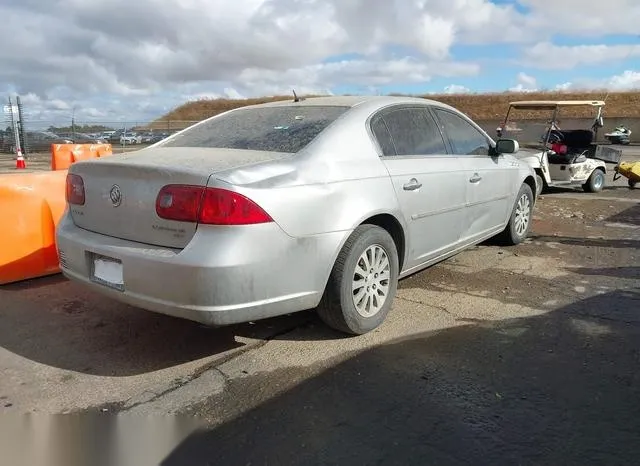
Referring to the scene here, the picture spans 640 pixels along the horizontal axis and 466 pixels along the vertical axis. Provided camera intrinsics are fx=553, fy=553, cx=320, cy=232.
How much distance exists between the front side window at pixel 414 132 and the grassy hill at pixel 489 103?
40.8 meters

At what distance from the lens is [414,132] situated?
14.8ft

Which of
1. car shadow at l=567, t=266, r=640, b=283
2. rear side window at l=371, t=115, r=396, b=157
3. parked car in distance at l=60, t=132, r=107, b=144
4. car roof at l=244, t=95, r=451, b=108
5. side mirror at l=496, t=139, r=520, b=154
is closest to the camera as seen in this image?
rear side window at l=371, t=115, r=396, b=157

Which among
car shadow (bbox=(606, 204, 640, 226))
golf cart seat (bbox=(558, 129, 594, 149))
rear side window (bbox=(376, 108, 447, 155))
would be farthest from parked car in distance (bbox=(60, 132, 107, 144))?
rear side window (bbox=(376, 108, 447, 155))

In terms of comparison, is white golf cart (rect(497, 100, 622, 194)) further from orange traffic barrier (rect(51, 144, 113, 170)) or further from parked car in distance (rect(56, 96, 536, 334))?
orange traffic barrier (rect(51, 144, 113, 170))

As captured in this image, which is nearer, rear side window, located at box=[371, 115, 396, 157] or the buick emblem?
the buick emblem

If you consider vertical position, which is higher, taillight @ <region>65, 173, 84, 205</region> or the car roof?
the car roof

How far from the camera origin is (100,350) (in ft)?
12.1

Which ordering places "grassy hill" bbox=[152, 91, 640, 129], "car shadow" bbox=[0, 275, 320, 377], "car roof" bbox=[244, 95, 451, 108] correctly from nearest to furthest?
1. "car shadow" bbox=[0, 275, 320, 377]
2. "car roof" bbox=[244, 95, 451, 108]
3. "grassy hill" bbox=[152, 91, 640, 129]

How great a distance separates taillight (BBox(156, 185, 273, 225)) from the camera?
2.98m

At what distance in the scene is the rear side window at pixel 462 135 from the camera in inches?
196

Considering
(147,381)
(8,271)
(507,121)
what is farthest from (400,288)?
(507,121)

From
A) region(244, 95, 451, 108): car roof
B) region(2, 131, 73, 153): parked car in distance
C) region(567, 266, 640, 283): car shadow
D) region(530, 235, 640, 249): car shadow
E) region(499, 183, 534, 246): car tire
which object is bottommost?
region(567, 266, 640, 283): car shadow

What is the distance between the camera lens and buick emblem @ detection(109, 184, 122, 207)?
3.36 metres

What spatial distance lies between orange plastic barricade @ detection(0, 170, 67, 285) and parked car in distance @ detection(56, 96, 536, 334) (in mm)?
1584
